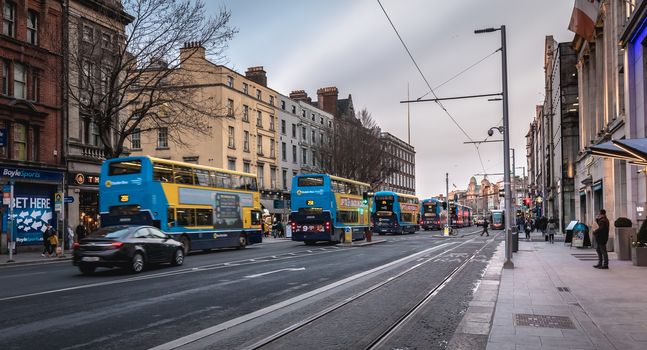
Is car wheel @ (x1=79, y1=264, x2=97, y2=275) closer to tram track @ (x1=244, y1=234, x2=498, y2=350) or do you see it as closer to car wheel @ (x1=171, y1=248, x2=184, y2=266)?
car wheel @ (x1=171, y1=248, x2=184, y2=266)

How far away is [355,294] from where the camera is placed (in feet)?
38.7

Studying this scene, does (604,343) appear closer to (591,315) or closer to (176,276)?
(591,315)

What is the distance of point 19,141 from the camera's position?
2884cm

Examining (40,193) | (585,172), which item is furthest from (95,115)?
(585,172)

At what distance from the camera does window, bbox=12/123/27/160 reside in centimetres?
2848

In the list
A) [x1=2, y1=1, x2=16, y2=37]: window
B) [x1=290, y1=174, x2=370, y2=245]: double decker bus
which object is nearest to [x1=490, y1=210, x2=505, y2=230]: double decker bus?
[x1=290, y1=174, x2=370, y2=245]: double decker bus

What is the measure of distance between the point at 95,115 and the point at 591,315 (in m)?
25.6

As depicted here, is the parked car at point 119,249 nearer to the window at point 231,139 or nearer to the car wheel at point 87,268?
the car wheel at point 87,268

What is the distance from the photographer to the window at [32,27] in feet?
97.3

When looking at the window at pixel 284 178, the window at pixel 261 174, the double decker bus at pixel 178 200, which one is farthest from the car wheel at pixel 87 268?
the window at pixel 284 178

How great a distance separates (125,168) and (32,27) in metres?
12.2

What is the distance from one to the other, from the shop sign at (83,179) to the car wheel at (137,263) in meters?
17.3

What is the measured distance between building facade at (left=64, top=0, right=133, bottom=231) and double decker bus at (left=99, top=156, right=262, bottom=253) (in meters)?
7.02

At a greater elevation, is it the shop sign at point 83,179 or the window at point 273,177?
the window at point 273,177
